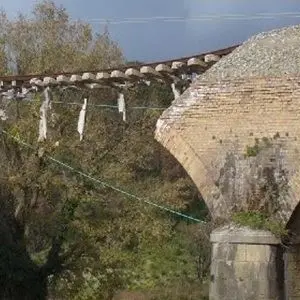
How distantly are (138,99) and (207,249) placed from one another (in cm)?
611

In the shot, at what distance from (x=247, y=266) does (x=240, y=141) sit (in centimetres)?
165

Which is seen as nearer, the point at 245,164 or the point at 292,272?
the point at 245,164

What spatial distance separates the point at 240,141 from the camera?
11.5 meters

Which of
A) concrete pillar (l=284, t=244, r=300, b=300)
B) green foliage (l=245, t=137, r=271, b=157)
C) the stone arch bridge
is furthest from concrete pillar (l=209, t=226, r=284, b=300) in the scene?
green foliage (l=245, t=137, r=271, b=157)

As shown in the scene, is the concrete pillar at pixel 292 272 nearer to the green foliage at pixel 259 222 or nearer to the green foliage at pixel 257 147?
the green foliage at pixel 259 222

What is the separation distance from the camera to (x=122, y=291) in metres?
25.4

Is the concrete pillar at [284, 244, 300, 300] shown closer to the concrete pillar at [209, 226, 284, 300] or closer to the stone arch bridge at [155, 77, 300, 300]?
the stone arch bridge at [155, 77, 300, 300]

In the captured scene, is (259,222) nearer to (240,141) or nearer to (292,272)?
(240,141)

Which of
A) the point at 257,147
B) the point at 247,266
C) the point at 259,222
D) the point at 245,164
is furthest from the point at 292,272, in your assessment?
the point at 257,147

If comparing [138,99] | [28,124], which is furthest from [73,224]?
[138,99]

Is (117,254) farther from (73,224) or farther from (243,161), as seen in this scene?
(243,161)

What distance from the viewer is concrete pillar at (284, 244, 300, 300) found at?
37.5ft

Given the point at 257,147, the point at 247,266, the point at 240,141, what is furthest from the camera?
the point at 240,141

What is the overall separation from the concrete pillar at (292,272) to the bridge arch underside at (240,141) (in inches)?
28.3
